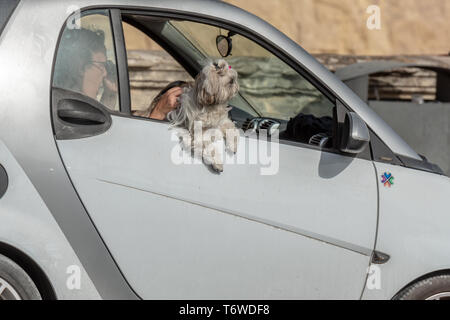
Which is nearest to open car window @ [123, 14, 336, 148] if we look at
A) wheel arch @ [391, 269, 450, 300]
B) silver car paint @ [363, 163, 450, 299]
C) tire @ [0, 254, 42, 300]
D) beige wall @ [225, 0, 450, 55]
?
silver car paint @ [363, 163, 450, 299]

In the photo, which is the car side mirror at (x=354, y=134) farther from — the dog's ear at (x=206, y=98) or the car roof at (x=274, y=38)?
the dog's ear at (x=206, y=98)

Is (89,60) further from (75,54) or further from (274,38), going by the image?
(274,38)

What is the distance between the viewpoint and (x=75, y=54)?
8.85 feet

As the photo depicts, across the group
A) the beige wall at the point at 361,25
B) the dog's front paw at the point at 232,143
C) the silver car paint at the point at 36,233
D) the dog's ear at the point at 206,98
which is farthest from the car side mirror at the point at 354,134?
the beige wall at the point at 361,25

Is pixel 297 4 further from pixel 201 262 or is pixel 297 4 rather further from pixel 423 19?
pixel 201 262

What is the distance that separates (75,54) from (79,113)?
0.27m

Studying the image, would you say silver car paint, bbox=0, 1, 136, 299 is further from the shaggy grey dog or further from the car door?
the shaggy grey dog

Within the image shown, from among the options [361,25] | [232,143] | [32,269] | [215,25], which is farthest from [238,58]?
[361,25]

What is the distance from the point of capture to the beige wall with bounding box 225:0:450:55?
826cm

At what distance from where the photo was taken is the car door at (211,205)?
2592 millimetres

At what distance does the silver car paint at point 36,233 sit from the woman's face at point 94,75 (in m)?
0.45

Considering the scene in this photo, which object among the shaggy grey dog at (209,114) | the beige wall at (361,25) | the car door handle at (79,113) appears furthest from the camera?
the beige wall at (361,25)

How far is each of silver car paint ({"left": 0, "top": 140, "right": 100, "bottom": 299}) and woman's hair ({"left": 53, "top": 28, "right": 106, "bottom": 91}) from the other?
1.25ft
